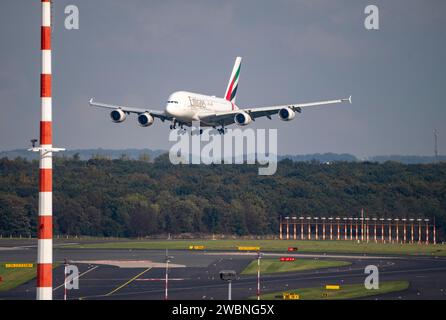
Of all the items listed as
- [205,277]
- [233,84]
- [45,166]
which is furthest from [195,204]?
[45,166]

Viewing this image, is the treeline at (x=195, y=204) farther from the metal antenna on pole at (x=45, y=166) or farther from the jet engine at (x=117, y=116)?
the metal antenna on pole at (x=45, y=166)

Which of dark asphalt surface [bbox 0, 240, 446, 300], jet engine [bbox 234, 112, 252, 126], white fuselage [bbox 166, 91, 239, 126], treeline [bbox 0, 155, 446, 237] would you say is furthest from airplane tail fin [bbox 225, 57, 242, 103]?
dark asphalt surface [bbox 0, 240, 446, 300]

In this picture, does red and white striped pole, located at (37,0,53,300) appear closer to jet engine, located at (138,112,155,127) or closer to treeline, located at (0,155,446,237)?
jet engine, located at (138,112,155,127)

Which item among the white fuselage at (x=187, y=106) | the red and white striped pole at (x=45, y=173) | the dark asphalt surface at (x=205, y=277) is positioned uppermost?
the white fuselage at (x=187, y=106)

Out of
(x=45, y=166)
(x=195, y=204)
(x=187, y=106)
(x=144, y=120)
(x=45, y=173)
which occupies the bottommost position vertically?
(x=45, y=173)

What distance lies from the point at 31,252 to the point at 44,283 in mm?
73353

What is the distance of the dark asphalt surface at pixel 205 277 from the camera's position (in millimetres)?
69188

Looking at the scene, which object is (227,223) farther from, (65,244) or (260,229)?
(65,244)

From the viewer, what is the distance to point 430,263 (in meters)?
97.9

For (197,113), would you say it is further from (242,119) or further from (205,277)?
(205,277)

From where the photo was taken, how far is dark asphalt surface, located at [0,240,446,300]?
227ft

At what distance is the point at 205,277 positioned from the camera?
272ft

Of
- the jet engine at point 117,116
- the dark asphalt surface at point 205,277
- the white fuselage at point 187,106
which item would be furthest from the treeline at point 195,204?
the jet engine at point 117,116
